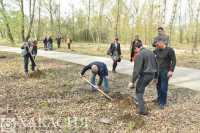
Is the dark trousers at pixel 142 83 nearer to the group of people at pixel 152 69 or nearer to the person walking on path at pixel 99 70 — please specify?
the group of people at pixel 152 69

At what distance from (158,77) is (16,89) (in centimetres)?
519

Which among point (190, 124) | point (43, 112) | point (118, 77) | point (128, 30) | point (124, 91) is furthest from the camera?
point (128, 30)

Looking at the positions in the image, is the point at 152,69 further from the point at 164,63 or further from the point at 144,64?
the point at 164,63

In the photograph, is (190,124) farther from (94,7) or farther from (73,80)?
(94,7)

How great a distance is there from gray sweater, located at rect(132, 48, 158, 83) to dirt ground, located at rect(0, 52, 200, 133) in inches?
42.5

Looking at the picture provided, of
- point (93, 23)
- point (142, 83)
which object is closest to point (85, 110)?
point (142, 83)

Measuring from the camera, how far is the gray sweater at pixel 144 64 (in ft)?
29.1

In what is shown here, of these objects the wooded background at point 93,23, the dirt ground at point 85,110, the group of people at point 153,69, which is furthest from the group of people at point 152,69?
the wooded background at point 93,23

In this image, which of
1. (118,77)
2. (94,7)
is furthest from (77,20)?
(118,77)

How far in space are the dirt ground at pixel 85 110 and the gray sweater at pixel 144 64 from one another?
1.08m

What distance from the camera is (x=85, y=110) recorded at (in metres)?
9.60

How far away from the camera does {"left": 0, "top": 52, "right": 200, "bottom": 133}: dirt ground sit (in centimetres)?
812

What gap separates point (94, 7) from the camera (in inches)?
1908

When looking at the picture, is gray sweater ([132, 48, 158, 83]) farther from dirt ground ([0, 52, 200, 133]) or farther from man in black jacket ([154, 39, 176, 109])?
dirt ground ([0, 52, 200, 133])
